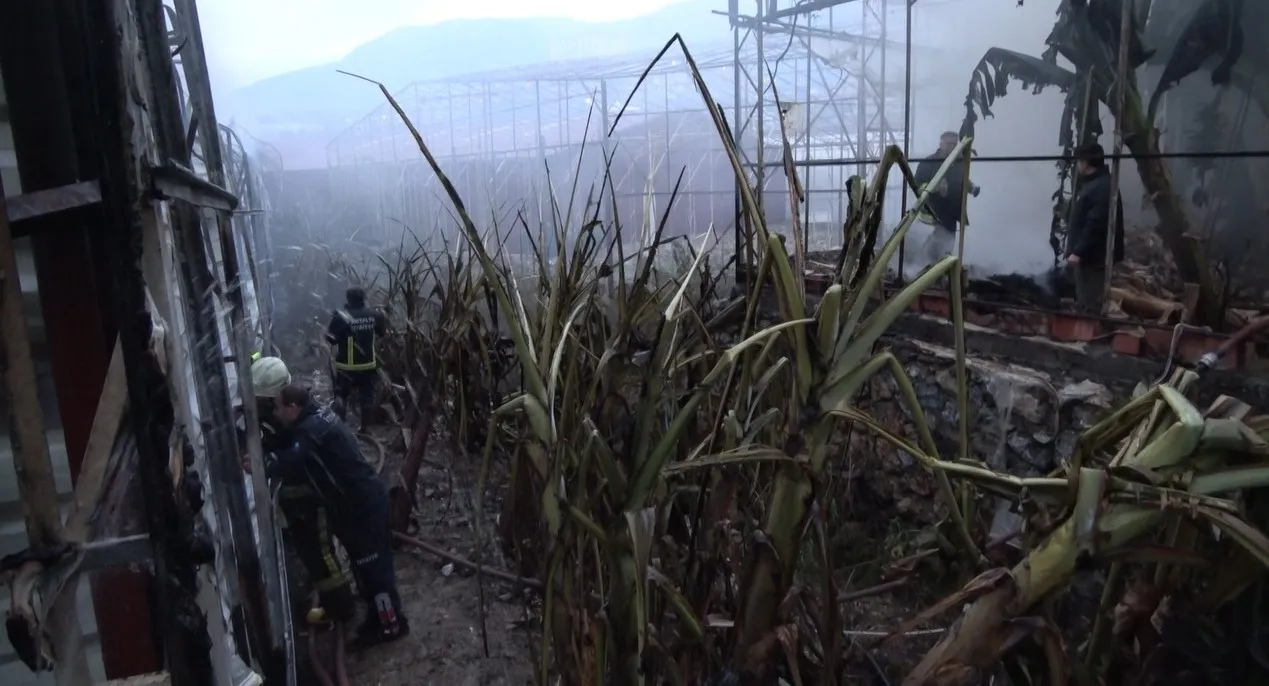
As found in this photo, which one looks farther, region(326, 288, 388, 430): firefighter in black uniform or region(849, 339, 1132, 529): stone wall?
region(326, 288, 388, 430): firefighter in black uniform

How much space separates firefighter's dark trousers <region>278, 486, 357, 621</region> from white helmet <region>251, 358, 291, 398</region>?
1.50 ft

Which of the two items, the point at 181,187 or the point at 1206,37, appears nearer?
the point at 181,187

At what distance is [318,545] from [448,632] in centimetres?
67

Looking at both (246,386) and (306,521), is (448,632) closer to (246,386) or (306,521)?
(306,521)

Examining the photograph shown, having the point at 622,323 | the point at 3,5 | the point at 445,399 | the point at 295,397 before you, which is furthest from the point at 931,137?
the point at 3,5

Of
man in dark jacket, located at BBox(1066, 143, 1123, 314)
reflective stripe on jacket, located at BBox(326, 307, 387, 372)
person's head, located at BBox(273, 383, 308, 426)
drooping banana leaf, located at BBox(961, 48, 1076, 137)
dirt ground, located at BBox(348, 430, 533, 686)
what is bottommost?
dirt ground, located at BBox(348, 430, 533, 686)

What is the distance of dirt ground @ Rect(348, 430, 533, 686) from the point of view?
3.11m

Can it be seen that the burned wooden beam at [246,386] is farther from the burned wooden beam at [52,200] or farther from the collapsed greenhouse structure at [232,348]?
the burned wooden beam at [52,200]

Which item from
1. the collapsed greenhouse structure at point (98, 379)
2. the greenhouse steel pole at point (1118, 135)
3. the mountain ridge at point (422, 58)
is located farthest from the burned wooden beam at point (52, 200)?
the mountain ridge at point (422, 58)

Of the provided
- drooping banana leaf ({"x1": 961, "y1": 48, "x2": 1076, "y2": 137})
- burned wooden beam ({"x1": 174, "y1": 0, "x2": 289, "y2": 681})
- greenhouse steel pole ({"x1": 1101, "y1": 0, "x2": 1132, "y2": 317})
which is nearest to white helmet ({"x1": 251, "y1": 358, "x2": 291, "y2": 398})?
burned wooden beam ({"x1": 174, "y1": 0, "x2": 289, "y2": 681})

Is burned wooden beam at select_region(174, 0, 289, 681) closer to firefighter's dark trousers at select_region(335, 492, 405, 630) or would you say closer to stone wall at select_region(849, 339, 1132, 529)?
firefighter's dark trousers at select_region(335, 492, 405, 630)

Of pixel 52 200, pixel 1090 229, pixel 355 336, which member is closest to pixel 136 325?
pixel 52 200

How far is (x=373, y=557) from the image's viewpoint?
337 centimetres

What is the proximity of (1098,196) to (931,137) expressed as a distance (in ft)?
16.1
